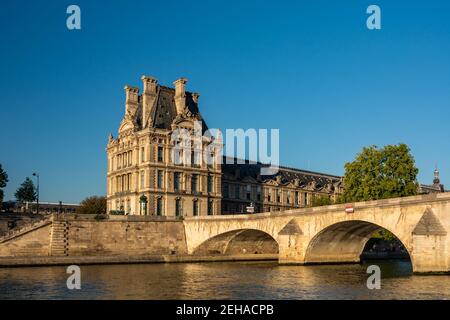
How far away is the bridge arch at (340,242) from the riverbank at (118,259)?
1587 cm

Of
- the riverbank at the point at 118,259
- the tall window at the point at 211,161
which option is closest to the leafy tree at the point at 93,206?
the tall window at the point at 211,161

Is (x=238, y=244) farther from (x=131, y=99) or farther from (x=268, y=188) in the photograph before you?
(x=268, y=188)

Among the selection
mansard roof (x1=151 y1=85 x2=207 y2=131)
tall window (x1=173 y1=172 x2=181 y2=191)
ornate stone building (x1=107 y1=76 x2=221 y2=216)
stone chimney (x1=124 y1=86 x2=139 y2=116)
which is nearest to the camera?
ornate stone building (x1=107 y1=76 x2=221 y2=216)

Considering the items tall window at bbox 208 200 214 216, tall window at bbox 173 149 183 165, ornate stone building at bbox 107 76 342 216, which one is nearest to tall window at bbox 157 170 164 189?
ornate stone building at bbox 107 76 342 216

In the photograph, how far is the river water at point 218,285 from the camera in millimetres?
38125

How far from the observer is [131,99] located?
4097 inches

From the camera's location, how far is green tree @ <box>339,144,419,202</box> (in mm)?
75375

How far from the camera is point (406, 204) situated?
54125mm

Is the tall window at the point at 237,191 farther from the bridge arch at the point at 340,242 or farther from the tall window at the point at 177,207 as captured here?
the bridge arch at the point at 340,242

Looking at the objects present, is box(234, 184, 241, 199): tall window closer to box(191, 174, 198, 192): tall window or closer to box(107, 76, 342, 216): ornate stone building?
box(107, 76, 342, 216): ornate stone building

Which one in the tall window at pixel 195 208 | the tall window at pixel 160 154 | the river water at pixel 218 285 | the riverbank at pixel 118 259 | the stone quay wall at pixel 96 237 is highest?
the tall window at pixel 160 154

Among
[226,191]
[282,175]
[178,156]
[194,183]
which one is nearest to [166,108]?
[178,156]
